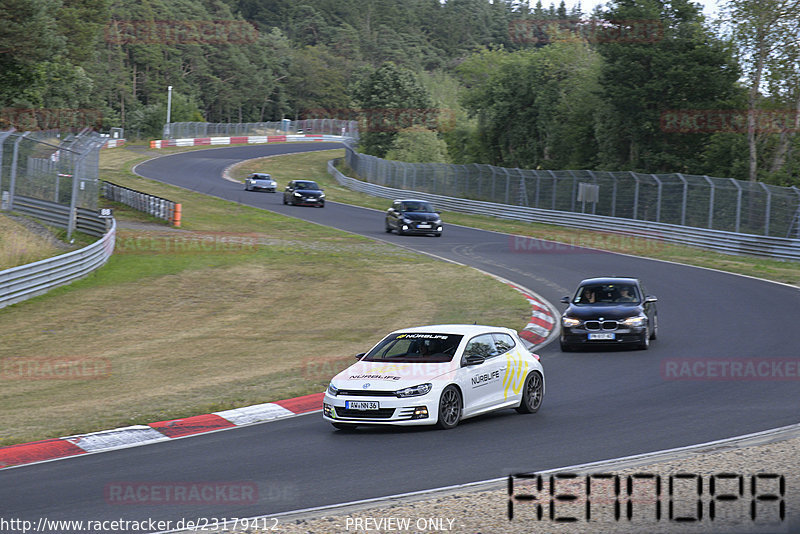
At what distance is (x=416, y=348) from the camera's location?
12.8 metres

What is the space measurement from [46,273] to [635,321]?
594 inches

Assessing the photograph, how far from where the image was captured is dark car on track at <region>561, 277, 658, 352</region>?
18.4 metres

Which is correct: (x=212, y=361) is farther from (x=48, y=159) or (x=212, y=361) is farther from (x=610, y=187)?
(x=610, y=187)

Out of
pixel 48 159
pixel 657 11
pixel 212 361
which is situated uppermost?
pixel 657 11

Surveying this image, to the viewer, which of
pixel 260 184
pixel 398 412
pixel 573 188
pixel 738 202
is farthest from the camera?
pixel 260 184

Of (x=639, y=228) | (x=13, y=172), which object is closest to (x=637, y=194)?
(x=639, y=228)

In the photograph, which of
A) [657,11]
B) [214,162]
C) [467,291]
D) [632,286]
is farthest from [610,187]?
[214,162]

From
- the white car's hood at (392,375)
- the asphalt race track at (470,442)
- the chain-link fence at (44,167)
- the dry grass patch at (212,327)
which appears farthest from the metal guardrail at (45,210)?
the white car's hood at (392,375)

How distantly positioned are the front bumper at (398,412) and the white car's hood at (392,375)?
17cm

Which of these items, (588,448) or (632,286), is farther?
(632,286)

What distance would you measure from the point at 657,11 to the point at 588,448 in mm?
46643

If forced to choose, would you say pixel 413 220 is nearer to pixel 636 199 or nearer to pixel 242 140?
pixel 636 199

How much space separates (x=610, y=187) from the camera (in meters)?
43.6

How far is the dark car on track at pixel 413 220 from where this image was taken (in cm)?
4131
